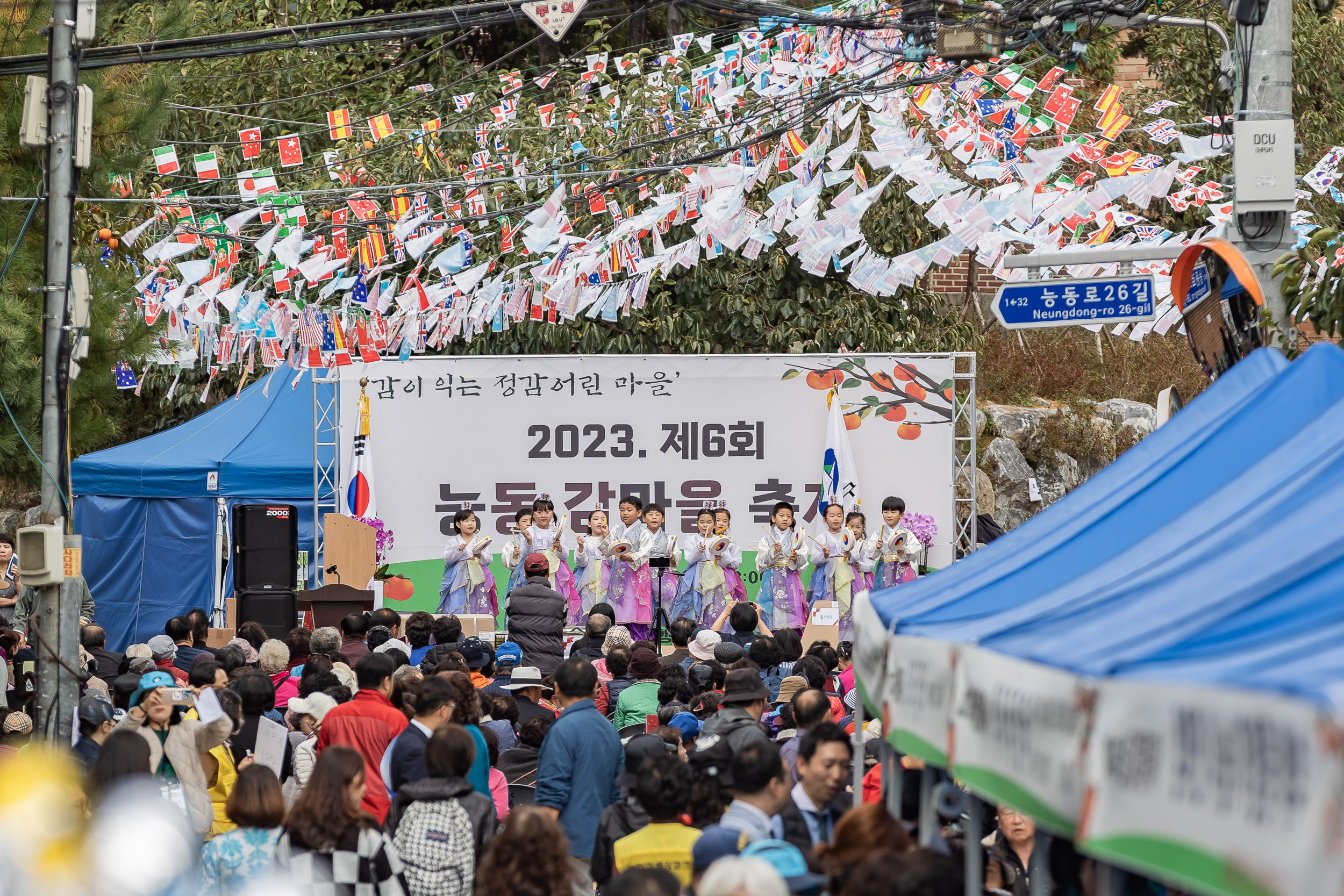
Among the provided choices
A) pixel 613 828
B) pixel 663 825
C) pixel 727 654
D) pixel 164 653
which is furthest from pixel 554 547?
pixel 663 825

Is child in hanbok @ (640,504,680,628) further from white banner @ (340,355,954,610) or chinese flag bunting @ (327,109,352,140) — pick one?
chinese flag bunting @ (327,109,352,140)

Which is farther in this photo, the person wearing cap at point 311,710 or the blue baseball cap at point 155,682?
the person wearing cap at point 311,710

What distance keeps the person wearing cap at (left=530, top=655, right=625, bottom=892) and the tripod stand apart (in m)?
7.55

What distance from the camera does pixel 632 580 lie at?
13.0m

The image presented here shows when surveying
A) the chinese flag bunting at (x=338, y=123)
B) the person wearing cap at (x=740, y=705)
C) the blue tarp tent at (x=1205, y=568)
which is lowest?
the person wearing cap at (x=740, y=705)

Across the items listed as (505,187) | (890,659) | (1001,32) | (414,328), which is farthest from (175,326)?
(890,659)

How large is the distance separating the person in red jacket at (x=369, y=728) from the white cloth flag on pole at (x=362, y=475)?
26.4ft

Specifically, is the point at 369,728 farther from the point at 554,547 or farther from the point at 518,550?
the point at 554,547

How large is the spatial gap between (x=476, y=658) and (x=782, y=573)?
20.6ft

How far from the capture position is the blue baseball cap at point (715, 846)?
3744 mm

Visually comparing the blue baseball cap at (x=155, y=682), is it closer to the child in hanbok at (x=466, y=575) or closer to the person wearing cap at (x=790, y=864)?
the person wearing cap at (x=790, y=864)

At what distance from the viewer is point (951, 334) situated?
53.2ft

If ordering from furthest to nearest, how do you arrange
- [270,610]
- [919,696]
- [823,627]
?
[270,610]
[823,627]
[919,696]

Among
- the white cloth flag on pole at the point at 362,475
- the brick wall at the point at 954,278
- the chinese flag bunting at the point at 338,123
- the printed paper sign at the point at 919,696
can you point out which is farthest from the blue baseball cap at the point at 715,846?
the brick wall at the point at 954,278
